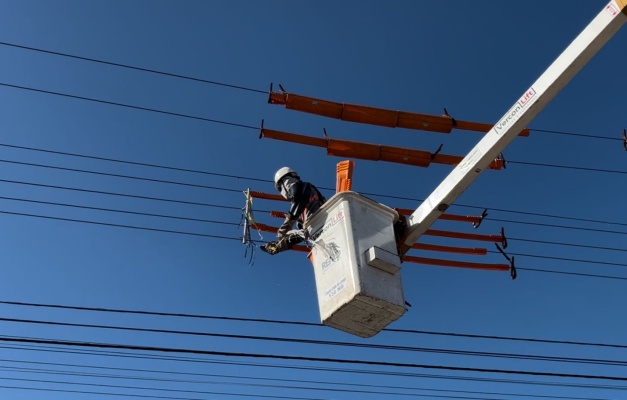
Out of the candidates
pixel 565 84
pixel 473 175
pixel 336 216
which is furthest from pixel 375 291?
Result: pixel 565 84

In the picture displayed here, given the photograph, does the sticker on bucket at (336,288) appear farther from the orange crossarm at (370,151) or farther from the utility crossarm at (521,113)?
the orange crossarm at (370,151)

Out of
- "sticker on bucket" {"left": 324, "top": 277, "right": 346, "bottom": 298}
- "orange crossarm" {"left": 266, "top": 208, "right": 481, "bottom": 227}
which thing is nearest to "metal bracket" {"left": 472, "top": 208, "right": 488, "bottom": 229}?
"orange crossarm" {"left": 266, "top": 208, "right": 481, "bottom": 227}

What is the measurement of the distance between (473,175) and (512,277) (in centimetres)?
209

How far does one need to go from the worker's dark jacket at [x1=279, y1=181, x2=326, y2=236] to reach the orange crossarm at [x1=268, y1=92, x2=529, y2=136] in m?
1.04

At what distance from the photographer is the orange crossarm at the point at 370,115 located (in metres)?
7.72

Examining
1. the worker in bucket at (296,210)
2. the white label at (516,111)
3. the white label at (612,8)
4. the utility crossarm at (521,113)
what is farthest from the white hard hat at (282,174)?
the white label at (612,8)

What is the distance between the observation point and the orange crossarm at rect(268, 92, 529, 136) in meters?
7.72

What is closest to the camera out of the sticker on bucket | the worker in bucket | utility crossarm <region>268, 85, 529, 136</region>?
the sticker on bucket

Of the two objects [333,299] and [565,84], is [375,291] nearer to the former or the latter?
[333,299]

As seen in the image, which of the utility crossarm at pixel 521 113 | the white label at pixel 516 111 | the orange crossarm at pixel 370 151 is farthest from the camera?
the orange crossarm at pixel 370 151

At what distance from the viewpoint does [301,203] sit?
280 inches

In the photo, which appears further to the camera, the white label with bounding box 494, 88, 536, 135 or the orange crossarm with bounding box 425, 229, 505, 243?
the orange crossarm with bounding box 425, 229, 505, 243

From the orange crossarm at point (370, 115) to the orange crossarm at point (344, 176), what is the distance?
992 mm

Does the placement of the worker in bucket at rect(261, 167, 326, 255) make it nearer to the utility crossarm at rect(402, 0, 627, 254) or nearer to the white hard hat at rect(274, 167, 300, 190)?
the white hard hat at rect(274, 167, 300, 190)
